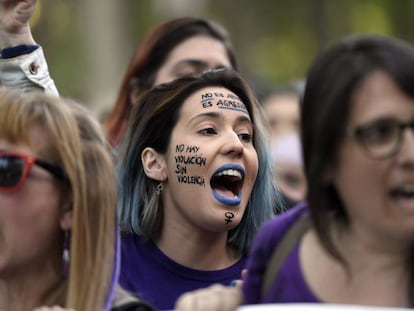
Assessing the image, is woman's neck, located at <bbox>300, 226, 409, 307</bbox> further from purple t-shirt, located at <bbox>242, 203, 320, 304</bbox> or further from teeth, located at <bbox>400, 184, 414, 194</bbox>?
teeth, located at <bbox>400, 184, 414, 194</bbox>

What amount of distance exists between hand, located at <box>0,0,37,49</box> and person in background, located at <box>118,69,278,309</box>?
2.15ft

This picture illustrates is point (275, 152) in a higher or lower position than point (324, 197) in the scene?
lower

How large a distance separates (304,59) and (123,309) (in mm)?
32655

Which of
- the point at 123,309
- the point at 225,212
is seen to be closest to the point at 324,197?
the point at 123,309

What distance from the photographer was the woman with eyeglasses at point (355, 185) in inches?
126

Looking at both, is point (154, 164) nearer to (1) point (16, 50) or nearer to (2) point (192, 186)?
(2) point (192, 186)

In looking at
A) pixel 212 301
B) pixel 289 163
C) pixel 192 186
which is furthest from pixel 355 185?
pixel 289 163

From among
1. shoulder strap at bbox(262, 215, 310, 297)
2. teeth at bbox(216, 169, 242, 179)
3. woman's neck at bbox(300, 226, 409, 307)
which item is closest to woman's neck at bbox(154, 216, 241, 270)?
teeth at bbox(216, 169, 242, 179)

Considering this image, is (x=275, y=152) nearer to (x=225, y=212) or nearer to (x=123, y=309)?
(x=225, y=212)

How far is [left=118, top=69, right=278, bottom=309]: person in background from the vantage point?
4.78 metres

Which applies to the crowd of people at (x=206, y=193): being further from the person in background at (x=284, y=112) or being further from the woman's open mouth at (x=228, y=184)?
the person in background at (x=284, y=112)

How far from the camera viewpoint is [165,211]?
4.98 m

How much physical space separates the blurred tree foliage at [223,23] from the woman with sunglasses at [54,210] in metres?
17.0

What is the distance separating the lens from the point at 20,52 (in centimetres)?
466
